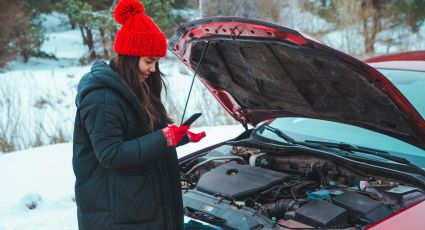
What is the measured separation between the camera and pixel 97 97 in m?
2.18

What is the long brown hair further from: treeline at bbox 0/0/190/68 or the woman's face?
treeline at bbox 0/0/190/68

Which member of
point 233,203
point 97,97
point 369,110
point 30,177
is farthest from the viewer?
point 30,177

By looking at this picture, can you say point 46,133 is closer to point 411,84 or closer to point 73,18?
point 411,84

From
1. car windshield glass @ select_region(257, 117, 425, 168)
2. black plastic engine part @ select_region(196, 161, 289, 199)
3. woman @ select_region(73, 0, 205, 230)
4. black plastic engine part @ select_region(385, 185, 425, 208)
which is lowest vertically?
black plastic engine part @ select_region(196, 161, 289, 199)

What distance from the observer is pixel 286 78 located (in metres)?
3.21

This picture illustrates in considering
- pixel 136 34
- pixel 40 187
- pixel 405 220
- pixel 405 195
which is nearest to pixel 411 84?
pixel 405 195

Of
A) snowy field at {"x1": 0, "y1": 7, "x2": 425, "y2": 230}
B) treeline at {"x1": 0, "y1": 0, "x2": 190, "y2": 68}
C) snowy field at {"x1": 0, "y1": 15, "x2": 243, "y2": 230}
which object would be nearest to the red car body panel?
snowy field at {"x1": 0, "y1": 15, "x2": 243, "y2": 230}

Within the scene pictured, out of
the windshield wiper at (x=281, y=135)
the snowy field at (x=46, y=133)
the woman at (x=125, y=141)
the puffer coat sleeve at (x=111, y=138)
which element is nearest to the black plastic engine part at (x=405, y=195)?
the windshield wiper at (x=281, y=135)

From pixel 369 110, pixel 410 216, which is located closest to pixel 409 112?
pixel 369 110

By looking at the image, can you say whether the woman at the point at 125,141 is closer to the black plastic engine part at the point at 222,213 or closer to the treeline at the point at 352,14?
the black plastic engine part at the point at 222,213

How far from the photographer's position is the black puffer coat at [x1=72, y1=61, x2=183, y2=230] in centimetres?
215

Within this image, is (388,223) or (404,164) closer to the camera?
(388,223)

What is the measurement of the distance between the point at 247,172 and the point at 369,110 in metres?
0.81

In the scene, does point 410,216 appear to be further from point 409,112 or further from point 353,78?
point 353,78
